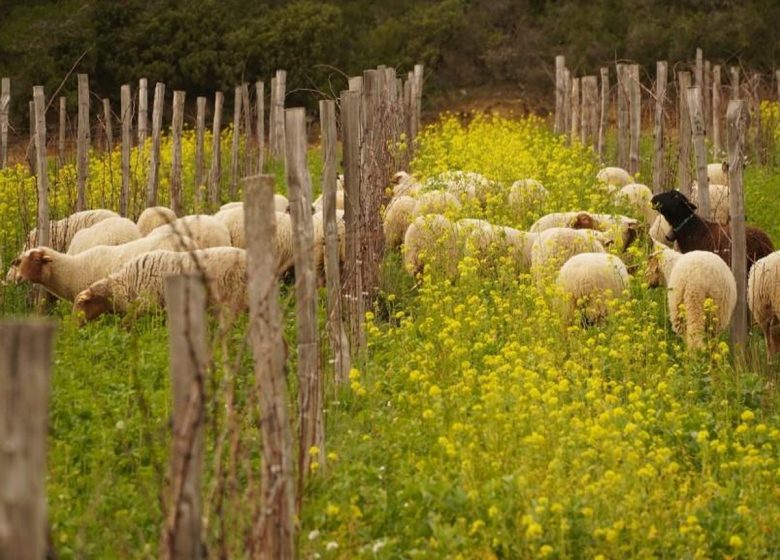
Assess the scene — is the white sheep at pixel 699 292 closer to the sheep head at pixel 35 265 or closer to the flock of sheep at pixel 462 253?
the flock of sheep at pixel 462 253

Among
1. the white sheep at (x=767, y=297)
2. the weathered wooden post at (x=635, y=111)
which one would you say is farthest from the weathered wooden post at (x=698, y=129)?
the weathered wooden post at (x=635, y=111)

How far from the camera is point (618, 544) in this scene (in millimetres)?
6266

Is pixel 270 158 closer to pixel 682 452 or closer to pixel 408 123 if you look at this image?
pixel 408 123

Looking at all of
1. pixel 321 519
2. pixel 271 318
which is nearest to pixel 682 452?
pixel 321 519

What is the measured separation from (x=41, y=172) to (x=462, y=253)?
12.9 ft

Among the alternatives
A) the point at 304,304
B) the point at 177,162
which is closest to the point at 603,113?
the point at 177,162

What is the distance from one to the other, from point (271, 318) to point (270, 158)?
2017 centimetres

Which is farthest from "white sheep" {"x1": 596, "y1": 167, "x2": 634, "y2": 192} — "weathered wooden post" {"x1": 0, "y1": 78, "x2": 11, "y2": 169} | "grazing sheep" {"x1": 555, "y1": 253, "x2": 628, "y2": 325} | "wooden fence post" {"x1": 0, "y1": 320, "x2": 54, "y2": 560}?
"wooden fence post" {"x1": 0, "y1": 320, "x2": 54, "y2": 560}

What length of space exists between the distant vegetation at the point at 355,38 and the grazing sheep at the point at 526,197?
1580 centimetres

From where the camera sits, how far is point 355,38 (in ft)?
130

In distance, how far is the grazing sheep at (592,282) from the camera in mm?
10711

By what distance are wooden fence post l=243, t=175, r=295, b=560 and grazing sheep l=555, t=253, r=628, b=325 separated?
206 inches

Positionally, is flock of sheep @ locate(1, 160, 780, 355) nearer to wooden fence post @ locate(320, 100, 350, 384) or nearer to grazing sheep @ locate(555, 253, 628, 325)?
grazing sheep @ locate(555, 253, 628, 325)

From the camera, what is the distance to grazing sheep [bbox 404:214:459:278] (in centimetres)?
1216
